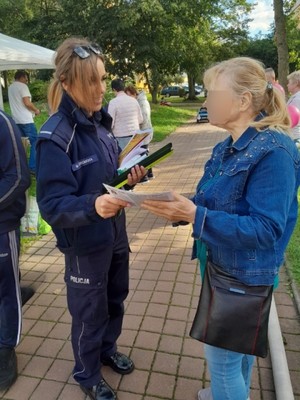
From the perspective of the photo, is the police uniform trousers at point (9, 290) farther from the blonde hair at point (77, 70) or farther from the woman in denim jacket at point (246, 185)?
the woman in denim jacket at point (246, 185)

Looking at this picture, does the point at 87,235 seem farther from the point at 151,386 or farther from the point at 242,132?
the point at 151,386

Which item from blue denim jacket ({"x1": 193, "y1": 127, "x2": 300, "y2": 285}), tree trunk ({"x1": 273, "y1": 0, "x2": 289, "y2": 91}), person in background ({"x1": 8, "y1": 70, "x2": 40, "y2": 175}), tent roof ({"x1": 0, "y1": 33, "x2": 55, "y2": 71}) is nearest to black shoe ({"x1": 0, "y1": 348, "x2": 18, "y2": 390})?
blue denim jacket ({"x1": 193, "y1": 127, "x2": 300, "y2": 285})

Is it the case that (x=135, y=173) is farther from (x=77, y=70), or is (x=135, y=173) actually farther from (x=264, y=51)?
(x=264, y=51)

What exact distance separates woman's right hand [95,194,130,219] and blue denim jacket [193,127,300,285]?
13.7 inches

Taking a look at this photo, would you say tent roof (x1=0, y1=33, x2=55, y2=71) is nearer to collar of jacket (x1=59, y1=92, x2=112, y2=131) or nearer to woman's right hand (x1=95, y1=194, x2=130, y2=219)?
collar of jacket (x1=59, y1=92, x2=112, y2=131)

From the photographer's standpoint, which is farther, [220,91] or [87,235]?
[87,235]

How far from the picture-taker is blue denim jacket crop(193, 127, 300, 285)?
59.9 inches

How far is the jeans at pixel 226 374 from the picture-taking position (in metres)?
1.88

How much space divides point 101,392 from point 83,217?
1.28 meters

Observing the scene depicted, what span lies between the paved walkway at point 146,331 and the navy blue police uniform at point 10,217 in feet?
1.24

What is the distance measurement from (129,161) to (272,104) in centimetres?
78

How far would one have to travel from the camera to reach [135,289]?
3.79 metres

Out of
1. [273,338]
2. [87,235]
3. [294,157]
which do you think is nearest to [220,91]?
[294,157]

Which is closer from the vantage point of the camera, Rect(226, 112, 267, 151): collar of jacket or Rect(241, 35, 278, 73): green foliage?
Rect(226, 112, 267, 151): collar of jacket
